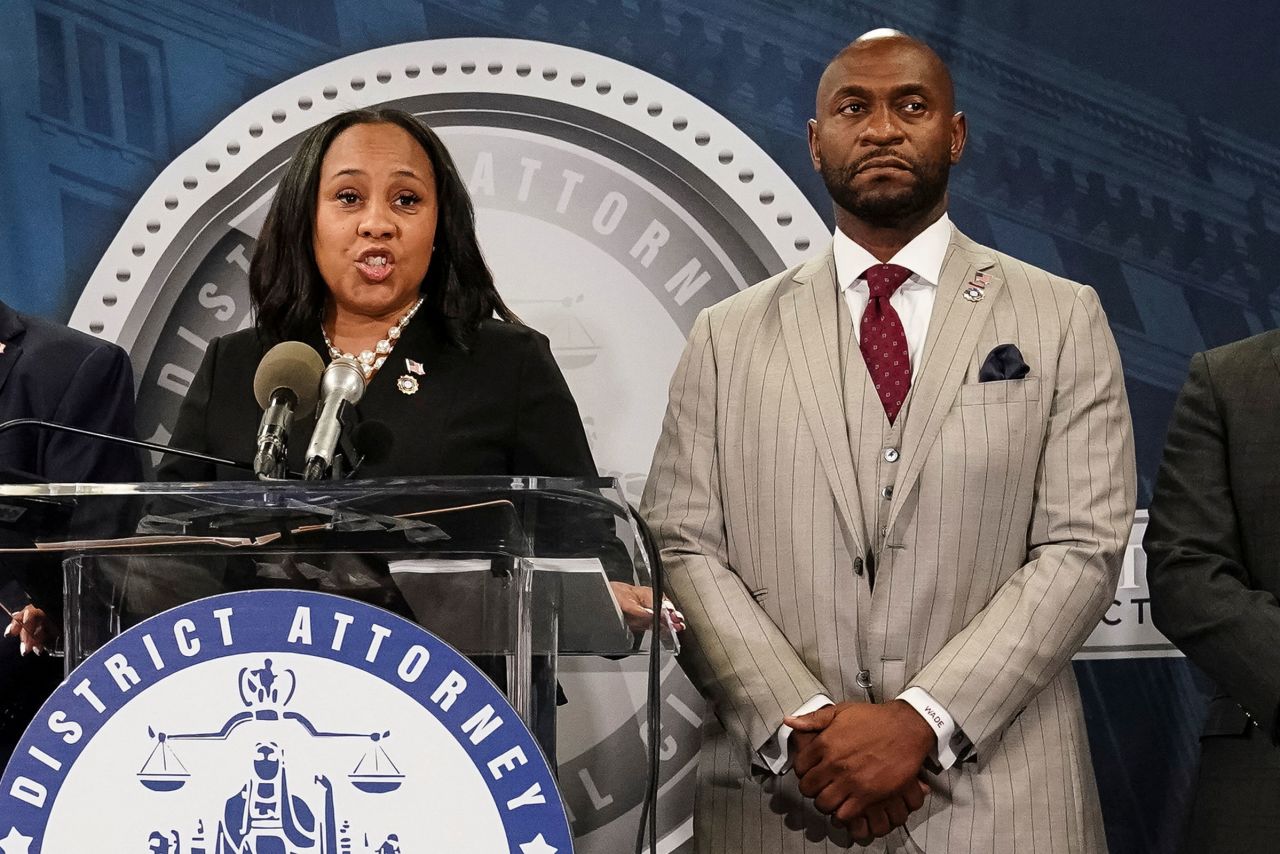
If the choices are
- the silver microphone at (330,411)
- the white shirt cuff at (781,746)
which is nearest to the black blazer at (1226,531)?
the white shirt cuff at (781,746)

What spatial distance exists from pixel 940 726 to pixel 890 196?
867 millimetres

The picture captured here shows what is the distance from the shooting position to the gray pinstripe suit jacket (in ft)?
7.37

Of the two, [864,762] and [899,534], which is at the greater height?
[899,534]

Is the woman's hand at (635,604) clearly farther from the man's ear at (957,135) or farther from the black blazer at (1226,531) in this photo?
the man's ear at (957,135)

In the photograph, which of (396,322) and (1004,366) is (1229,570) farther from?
(396,322)

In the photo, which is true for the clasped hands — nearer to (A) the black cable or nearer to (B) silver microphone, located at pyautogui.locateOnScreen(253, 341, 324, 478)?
(A) the black cable

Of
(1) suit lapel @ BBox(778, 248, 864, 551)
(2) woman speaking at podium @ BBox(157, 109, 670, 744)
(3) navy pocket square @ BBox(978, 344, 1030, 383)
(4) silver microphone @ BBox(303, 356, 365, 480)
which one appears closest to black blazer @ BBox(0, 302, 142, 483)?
(2) woman speaking at podium @ BBox(157, 109, 670, 744)

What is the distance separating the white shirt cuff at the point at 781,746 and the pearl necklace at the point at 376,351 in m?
0.88

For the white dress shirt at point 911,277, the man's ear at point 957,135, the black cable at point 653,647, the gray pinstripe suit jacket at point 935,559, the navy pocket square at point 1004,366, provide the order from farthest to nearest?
the man's ear at point 957,135, the white dress shirt at point 911,277, the navy pocket square at point 1004,366, the gray pinstripe suit jacket at point 935,559, the black cable at point 653,647

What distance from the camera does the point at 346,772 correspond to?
1.42m

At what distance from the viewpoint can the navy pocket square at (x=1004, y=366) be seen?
7.79 feet

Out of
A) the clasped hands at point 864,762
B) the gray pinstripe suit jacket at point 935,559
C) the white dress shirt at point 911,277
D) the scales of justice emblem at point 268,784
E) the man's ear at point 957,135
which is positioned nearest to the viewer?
the scales of justice emblem at point 268,784

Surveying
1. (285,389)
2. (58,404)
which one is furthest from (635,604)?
(58,404)

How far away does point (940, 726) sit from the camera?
2.17 meters
